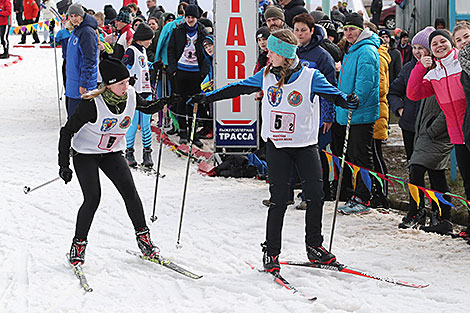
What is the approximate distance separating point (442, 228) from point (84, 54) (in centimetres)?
496

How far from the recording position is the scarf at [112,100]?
4957mm

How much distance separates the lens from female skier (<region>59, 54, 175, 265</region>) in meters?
4.90

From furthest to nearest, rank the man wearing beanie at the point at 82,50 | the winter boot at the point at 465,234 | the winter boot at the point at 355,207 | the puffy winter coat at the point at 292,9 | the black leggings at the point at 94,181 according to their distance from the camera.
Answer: the puffy winter coat at the point at 292,9 → the man wearing beanie at the point at 82,50 → the winter boot at the point at 355,207 → the winter boot at the point at 465,234 → the black leggings at the point at 94,181

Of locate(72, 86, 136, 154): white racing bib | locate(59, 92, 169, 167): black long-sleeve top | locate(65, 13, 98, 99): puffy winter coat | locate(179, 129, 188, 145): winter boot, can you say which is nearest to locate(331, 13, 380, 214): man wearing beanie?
locate(72, 86, 136, 154): white racing bib

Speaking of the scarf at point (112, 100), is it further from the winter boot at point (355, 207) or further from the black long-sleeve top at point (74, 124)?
the winter boot at point (355, 207)

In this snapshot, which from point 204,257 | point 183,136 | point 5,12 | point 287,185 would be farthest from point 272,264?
point 5,12

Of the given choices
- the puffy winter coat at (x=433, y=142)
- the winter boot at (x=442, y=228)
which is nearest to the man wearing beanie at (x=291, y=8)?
the puffy winter coat at (x=433, y=142)

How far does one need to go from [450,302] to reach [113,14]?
1168 centimetres

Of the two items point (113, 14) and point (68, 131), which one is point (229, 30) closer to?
point (68, 131)

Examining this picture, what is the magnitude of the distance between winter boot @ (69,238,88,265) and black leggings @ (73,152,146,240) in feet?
0.15

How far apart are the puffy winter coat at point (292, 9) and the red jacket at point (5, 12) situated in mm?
11332

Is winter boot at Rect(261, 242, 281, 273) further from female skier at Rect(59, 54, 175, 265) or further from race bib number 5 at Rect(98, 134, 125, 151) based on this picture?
race bib number 5 at Rect(98, 134, 125, 151)

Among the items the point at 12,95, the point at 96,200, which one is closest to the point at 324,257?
the point at 96,200

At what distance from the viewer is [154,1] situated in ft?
47.2
